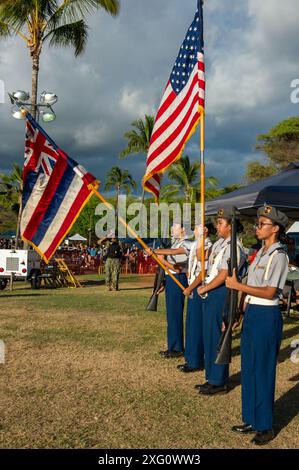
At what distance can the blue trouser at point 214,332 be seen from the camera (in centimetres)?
482

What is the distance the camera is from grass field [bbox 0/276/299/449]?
3.73 m

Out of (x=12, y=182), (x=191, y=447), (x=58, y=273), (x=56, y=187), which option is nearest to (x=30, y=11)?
(x=58, y=273)

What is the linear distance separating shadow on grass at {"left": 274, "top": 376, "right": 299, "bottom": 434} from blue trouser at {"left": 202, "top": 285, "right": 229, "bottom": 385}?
1.99ft

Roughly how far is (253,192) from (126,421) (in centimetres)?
465

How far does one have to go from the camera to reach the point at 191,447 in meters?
3.56

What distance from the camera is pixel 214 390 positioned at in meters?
4.84

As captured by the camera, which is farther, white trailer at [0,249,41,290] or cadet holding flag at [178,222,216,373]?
white trailer at [0,249,41,290]

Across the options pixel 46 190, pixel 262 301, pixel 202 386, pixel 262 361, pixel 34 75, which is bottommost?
pixel 202 386

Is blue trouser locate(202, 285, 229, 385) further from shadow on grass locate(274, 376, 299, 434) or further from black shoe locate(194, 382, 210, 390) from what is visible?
shadow on grass locate(274, 376, 299, 434)

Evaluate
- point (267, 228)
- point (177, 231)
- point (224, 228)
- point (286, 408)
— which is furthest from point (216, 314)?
point (177, 231)

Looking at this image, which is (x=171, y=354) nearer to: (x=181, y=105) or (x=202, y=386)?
(x=202, y=386)

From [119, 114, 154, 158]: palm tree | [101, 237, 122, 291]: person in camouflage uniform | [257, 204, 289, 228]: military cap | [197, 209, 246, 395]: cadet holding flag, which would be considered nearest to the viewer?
[257, 204, 289, 228]: military cap

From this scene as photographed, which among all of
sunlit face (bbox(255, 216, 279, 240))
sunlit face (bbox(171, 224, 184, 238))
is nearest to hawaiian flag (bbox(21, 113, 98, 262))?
sunlit face (bbox(171, 224, 184, 238))

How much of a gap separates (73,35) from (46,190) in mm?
16997
